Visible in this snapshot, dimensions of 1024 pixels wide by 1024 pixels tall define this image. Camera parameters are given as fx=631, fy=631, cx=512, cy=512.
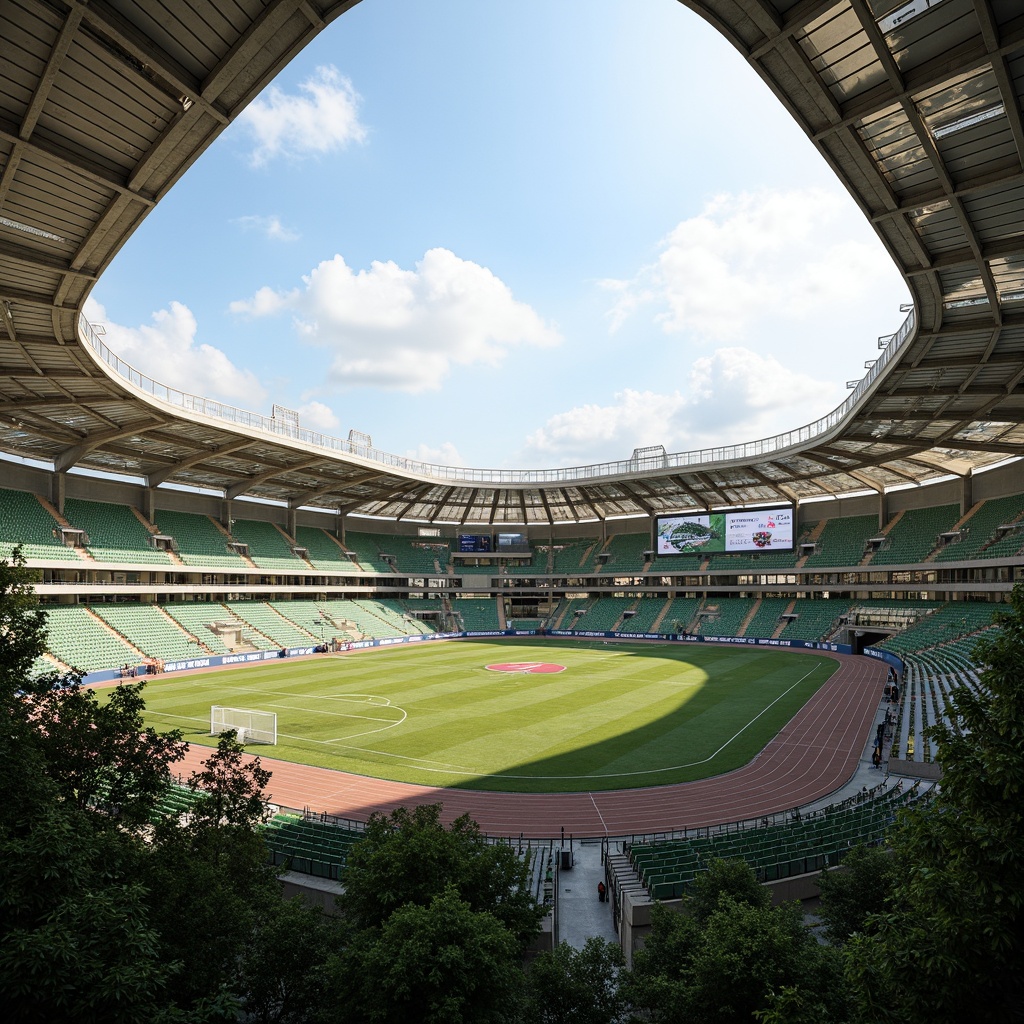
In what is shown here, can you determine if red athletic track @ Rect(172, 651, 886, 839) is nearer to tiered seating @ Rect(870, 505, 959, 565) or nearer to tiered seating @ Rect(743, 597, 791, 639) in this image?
tiered seating @ Rect(870, 505, 959, 565)

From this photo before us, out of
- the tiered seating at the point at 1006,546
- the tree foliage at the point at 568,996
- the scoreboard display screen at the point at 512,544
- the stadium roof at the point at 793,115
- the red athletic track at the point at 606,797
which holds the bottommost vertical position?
the red athletic track at the point at 606,797

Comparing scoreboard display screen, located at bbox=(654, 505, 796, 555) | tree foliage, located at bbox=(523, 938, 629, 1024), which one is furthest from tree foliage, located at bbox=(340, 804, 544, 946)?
scoreboard display screen, located at bbox=(654, 505, 796, 555)

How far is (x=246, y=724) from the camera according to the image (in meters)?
31.1

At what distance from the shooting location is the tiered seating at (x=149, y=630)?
49750 millimetres

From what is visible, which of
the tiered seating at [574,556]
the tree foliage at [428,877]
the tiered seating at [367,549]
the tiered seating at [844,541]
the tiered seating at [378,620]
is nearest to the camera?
the tree foliage at [428,877]

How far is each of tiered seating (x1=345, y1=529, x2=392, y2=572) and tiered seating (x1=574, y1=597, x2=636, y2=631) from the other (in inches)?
1009

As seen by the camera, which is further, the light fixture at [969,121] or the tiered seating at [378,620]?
the tiered seating at [378,620]

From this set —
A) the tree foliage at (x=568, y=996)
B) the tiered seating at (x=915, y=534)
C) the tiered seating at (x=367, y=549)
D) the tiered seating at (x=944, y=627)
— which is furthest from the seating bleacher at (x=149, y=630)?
the tiered seating at (x=915, y=534)

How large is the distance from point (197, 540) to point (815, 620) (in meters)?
62.6

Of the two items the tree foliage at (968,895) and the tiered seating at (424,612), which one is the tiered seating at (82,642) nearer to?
the tiered seating at (424,612)

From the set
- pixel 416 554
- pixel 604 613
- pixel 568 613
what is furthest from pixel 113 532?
pixel 604 613

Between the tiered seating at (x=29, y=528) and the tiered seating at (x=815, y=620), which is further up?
the tiered seating at (x=29, y=528)

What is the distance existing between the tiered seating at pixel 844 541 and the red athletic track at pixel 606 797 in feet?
134

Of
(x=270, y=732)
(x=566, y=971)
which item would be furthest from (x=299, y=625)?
(x=566, y=971)
